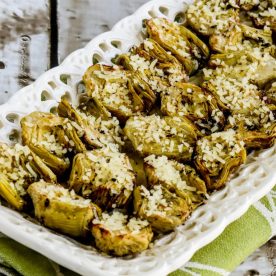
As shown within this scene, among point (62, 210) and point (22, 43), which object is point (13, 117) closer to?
point (62, 210)

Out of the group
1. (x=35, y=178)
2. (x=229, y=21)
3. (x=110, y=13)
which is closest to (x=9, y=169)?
(x=35, y=178)

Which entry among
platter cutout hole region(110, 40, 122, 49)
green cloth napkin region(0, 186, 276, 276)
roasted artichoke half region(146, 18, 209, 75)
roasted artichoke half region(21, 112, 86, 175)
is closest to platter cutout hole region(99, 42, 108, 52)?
platter cutout hole region(110, 40, 122, 49)

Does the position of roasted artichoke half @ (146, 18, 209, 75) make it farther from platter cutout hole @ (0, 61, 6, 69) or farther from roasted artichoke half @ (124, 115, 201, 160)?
platter cutout hole @ (0, 61, 6, 69)

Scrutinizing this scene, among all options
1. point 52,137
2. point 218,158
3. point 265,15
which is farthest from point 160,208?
point 265,15

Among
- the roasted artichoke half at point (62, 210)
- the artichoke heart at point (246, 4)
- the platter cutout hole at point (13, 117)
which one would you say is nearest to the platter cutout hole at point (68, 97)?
the platter cutout hole at point (13, 117)

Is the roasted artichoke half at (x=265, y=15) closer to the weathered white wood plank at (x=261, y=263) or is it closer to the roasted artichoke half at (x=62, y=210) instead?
the weathered white wood plank at (x=261, y=263)
